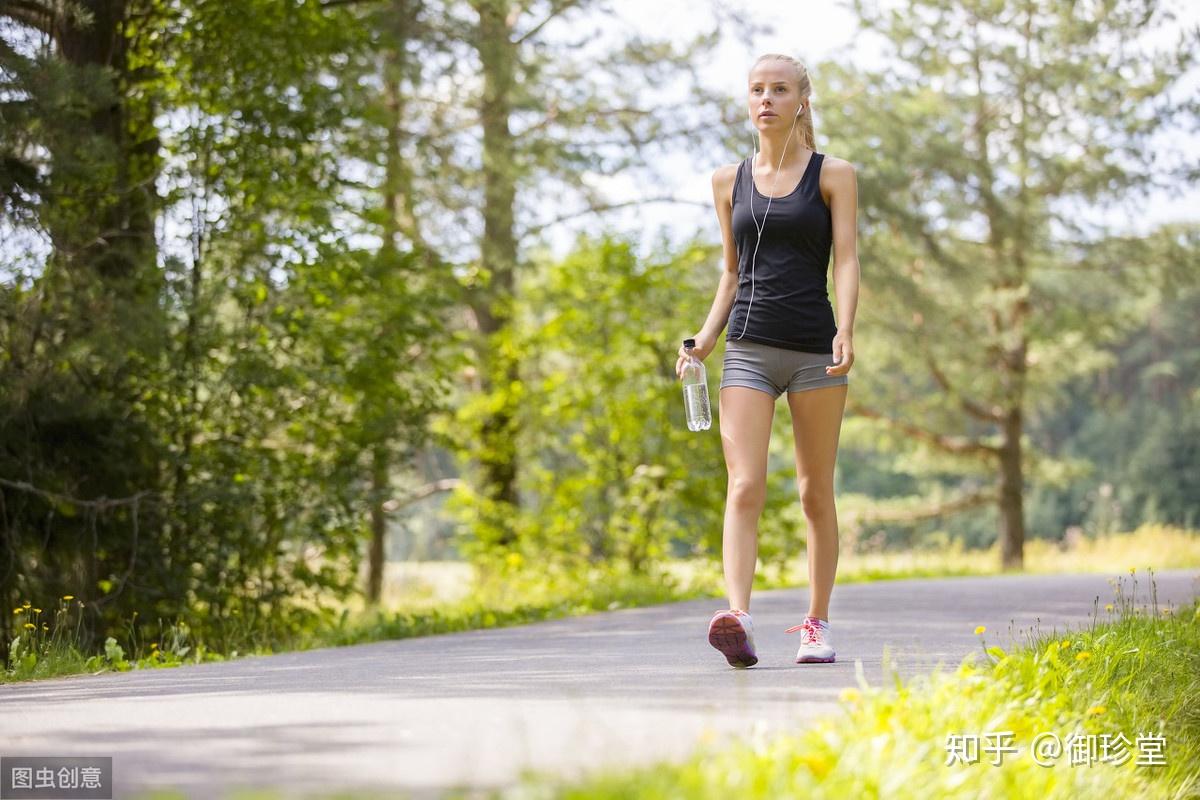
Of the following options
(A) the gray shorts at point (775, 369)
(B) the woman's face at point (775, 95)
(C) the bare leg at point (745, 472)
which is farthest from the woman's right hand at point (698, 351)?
(B) the woman's face at point (775, 95)

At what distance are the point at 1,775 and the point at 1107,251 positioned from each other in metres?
20.9

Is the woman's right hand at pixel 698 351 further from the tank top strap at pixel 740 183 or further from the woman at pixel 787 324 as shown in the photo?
the tank top strap at pixel 740 183

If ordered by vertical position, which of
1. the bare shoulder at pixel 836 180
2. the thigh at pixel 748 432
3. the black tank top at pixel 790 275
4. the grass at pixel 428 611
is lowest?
the grass at pixel 428 611

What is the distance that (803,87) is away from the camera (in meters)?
5.41

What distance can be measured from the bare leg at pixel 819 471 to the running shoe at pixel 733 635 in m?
0.43

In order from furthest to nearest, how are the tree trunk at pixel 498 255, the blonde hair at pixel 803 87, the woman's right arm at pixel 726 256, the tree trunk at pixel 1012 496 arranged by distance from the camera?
the tree trunk at pixel 1012 496 < the tree trunk at pixel 498 255 < the woman's right arm at pixel 726 256 < the blonde hair at pixel 803 87

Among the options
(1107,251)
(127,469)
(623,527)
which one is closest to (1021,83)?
(1107,251)

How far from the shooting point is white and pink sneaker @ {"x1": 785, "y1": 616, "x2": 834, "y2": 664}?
17.4ft

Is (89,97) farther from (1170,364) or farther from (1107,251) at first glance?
(1170,364)

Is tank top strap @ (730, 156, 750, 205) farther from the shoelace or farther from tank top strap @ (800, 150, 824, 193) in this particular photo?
the shoelace

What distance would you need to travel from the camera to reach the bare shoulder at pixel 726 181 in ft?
18.2

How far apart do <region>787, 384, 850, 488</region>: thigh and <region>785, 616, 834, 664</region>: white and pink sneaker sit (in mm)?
549

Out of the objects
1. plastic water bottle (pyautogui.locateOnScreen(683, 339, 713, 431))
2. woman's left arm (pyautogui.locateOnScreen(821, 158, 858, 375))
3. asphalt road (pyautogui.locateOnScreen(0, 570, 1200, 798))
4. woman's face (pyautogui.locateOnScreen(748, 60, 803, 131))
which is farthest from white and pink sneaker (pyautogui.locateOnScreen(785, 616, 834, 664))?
woman's face (pyautogui.locateOnScreen(748, 60, 803, 131))

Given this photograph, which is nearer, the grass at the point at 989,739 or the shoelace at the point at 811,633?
the grass at the point at 989,739
